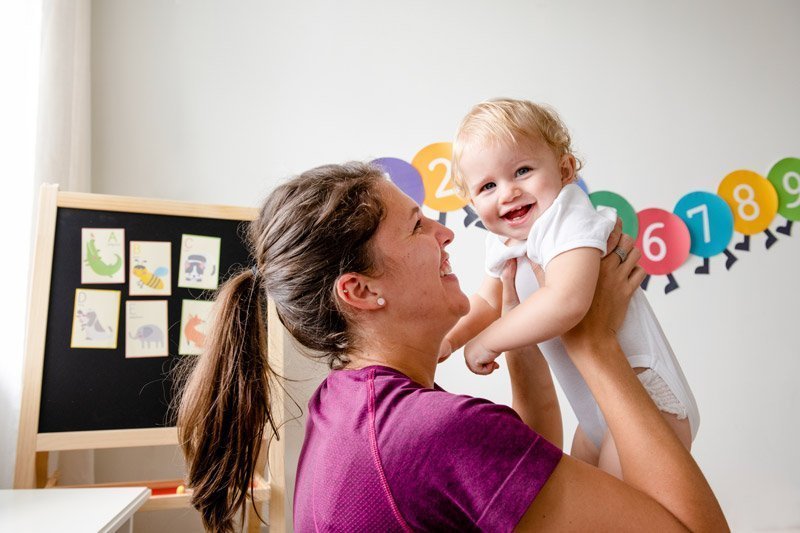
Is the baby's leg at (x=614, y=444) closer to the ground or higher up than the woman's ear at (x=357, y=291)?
closer to the ground

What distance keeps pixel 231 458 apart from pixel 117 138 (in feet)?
5.59

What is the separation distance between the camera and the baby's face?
1342 millimetres

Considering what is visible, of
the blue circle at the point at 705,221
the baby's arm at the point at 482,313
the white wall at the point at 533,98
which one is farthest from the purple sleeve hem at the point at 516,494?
the blue circle at the point at 705,221

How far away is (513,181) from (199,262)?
3.67 ft

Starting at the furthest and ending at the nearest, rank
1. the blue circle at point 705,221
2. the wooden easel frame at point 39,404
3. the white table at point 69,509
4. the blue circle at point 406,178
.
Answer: the blue circle at point 705,221
the blue circle at point 406,178
the wooden easel frame at point 39,404
the white table at point 69,509

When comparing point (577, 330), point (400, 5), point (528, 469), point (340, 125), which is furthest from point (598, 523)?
point (400, 5)

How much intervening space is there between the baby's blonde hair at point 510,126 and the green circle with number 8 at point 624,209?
147 cm

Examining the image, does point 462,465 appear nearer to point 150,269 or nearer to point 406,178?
point 150,269

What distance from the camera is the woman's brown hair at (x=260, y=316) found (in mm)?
1045

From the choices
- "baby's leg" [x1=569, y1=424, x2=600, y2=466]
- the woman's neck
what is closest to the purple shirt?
the woman's neck

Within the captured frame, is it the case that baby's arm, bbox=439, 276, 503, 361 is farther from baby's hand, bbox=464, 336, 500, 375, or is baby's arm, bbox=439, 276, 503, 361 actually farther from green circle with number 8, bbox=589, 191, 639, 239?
green circle with number 8, bbox=589, 191, 639, 239

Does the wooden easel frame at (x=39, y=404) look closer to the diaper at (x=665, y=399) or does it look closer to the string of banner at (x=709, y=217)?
the diaper at (x=665, y=399)

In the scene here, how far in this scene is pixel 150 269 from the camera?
2025 millimetres

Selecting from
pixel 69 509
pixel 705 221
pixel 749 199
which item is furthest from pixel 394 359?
pixel 749 199
